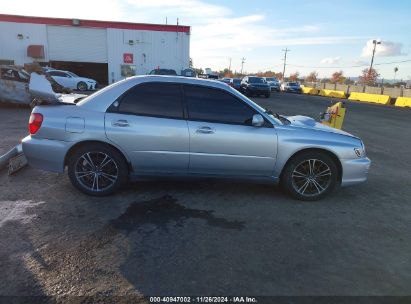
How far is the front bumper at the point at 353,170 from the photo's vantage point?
5.01m

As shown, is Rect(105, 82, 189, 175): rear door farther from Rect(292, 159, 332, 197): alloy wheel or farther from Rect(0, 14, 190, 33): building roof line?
Rect(0, 14, 190, 33): building roof line

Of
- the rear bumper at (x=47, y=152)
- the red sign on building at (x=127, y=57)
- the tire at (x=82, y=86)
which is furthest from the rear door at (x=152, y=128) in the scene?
the red sign on building at (x=127, y=57)

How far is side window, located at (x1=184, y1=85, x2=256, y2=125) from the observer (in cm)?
482

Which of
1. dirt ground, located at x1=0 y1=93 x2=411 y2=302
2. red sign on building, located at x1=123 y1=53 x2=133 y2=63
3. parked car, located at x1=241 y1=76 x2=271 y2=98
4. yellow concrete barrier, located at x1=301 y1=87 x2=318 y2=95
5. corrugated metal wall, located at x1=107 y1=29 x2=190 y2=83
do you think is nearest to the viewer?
dirt ground, located at x1=0 y1=93 x2=411 y2=302

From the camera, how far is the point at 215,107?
4.87m

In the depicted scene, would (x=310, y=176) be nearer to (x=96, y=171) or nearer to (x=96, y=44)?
(x=96, y=171)

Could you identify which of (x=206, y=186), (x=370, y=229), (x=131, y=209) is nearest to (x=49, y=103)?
(x=131, y=209)

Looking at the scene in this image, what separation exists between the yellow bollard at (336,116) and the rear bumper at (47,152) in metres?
5.83

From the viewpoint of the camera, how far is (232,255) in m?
3.50

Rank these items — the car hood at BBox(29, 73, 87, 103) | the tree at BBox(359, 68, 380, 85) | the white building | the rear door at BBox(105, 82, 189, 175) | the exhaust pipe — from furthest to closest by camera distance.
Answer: the tree at BBox(359, 68, 380, 85)
the white building
the exhaust pipe
the car hood at BBox(29, 73, 87, 103)
the rear door at BBox(105, 82, 189, 175)

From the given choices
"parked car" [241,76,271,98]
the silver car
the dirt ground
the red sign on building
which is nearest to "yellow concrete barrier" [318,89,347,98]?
"parked car" [241,76,271,98]

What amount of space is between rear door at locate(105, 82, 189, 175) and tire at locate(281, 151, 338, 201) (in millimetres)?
1481

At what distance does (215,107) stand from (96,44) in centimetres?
3190

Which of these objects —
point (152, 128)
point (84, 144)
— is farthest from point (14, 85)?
point (152, 128)
